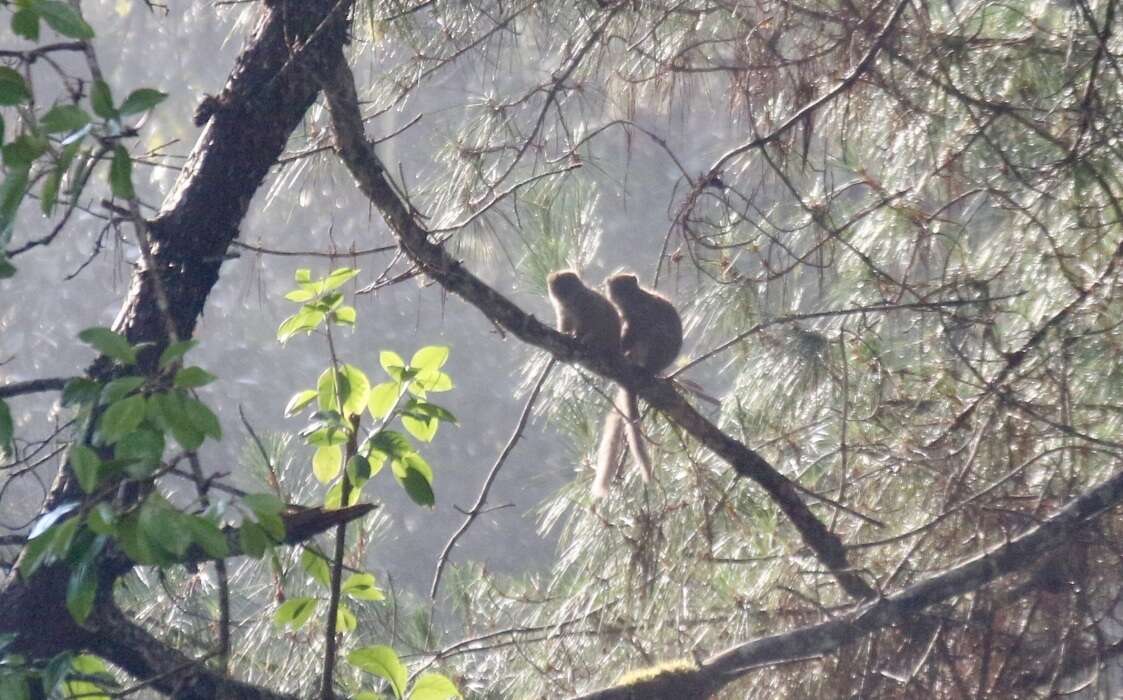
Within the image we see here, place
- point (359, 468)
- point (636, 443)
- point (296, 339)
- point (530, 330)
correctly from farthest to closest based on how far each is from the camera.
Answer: point (296, 339) < point (636, 443) < point (530, 330) < point (359, 468)

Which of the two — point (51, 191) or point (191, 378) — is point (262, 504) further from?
point (51, 191)

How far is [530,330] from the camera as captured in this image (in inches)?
90.4

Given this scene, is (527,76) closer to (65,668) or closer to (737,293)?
(737,293)

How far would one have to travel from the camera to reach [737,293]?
8.87ft

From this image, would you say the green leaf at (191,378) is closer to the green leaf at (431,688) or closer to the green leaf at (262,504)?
the green leaf at (262,504)

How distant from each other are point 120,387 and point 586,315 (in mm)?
2790

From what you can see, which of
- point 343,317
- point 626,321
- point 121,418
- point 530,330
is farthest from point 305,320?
point 626,321

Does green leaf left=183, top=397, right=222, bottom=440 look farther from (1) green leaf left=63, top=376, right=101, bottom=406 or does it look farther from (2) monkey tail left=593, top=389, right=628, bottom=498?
(2) monkey tail left=593, top=389, right=628, bottom=498

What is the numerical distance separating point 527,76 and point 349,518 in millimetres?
8349

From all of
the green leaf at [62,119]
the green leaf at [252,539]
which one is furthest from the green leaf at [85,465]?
the green leaf at [62,119]

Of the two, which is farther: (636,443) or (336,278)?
(636,443)

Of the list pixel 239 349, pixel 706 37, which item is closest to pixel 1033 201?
pixel 706 37

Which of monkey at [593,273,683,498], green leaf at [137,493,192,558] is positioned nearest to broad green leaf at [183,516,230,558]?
green leaf at [137,493,192,558]

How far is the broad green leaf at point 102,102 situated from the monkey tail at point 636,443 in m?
1.78
